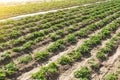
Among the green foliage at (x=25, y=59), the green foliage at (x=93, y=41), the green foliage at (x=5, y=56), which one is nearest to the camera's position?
the green foliage at (x=25, y=59)

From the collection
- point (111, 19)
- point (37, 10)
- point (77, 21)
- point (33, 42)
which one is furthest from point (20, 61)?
point (37, 10)

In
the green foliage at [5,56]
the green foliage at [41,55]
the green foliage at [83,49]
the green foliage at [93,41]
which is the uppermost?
the green foliage at [5,56]

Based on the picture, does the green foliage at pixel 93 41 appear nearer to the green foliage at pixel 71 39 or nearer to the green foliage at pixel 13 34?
the green foliage at pixel 71 39

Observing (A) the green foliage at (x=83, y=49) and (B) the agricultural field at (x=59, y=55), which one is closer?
(B) the agricultural field at (x=59, y=55)

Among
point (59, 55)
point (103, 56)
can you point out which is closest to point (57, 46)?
point (59, 55)

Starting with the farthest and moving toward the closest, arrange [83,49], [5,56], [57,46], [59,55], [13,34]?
[13,34], [57,46], [83,49], [59,55], [5,56]

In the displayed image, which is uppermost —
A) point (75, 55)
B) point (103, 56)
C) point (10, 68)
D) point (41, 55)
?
point (10, 68)

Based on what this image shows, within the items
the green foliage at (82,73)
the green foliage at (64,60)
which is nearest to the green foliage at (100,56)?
the green foliage at (64,60)

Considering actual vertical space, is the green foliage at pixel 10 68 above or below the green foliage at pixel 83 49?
above

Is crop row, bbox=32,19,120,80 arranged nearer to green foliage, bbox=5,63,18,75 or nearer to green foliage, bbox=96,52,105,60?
green foliage, bbox=96,52,105,60

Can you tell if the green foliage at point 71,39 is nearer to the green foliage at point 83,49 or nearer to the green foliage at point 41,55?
the green foliage at point 83,49

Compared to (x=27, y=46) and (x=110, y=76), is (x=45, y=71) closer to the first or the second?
(x=110, y=76)

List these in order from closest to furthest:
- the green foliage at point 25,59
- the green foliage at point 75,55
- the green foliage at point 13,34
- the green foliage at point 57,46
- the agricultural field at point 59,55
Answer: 1. the agricultural field at point 59,55
2. the green foliage at point 25,59
3. the green foliage at point 75,55
4. the green foliage at point 57,46
5. the green foliage at point 13,34

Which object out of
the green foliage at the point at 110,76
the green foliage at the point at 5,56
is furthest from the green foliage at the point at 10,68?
the green foliage at the point at 110,76
